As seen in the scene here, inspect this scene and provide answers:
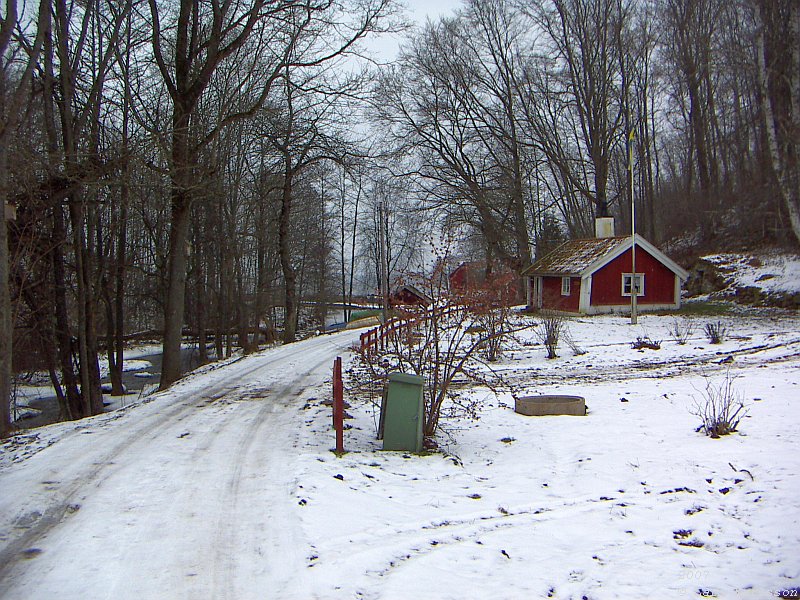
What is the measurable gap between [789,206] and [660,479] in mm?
23783

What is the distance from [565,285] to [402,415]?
90.7 feet

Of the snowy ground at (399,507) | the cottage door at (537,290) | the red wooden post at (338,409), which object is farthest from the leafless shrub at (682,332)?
the red wooden post at (338,409)

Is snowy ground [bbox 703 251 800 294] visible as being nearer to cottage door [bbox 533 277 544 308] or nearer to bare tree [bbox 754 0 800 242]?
bare tree [bbox 754 0 800 242]

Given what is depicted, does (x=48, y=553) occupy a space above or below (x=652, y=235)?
below

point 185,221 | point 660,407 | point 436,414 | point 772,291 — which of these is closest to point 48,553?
point 436,414

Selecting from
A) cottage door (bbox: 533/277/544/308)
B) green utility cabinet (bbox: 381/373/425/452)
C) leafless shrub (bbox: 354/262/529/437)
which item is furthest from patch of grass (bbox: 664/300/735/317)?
green utility cabinet (bbox: 381/373/425/452)

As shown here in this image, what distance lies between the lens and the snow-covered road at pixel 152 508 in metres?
4.65

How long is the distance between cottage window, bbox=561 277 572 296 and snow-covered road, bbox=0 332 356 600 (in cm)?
2592

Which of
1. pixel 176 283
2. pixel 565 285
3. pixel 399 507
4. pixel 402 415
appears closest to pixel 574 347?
pixel 176 283

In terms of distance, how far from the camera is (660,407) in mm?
11312

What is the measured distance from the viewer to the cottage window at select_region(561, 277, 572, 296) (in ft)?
113

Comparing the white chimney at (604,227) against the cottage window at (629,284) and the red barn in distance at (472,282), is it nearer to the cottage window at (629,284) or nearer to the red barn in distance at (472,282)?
the cottage window at (629,284)

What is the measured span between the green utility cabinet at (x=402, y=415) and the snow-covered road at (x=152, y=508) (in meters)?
1.29

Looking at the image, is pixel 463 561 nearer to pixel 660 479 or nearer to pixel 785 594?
pixel 785 594
